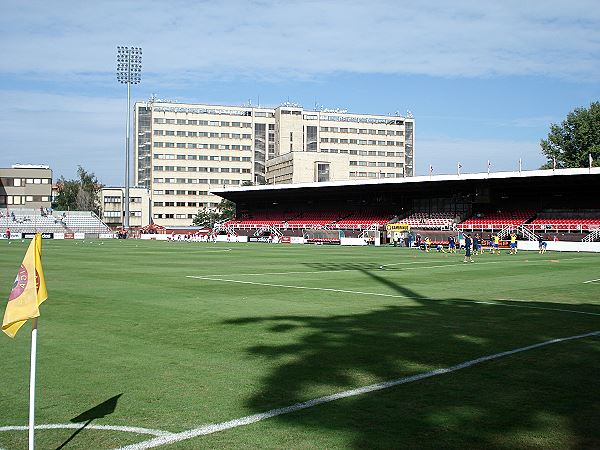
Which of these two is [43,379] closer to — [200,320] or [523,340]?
[200,320]

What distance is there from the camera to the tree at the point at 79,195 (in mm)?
158875

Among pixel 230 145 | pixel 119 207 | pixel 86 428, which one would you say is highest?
pixel 230 145

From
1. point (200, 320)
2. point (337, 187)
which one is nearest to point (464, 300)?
point (200, 320)

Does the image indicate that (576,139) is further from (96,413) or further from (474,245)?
(96,413)

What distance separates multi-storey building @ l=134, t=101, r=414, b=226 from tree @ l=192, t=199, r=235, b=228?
11634 millimetres

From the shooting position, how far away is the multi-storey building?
553ft

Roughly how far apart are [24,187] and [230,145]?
170 feet

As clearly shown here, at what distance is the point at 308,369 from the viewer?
10141 millimetres

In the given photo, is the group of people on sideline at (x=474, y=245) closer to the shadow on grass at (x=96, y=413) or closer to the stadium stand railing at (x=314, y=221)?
the stadium stand railing at (x=314, y=221)

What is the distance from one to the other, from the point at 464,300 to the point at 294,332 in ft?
26.3

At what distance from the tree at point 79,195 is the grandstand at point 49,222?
41.2m

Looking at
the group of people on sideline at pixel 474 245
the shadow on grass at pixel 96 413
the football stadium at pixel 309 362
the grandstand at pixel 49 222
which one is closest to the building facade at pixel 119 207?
the grandstand at pixel 49 222

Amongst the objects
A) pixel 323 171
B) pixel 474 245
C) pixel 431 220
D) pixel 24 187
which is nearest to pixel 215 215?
pixel 323 171

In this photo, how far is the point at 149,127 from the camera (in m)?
172
